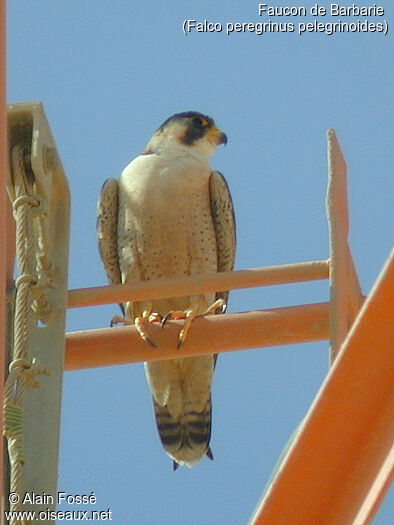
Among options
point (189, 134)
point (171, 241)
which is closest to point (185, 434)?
point (171, 241)

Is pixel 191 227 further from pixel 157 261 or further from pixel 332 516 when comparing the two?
pixel 332 516

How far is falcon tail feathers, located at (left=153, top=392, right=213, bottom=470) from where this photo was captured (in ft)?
17.5

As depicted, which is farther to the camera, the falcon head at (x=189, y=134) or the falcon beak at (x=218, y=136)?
the falcon beak at (x=218, y=136)

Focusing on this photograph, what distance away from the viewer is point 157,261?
5.89 metres

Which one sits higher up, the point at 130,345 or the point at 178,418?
the point at 130,345

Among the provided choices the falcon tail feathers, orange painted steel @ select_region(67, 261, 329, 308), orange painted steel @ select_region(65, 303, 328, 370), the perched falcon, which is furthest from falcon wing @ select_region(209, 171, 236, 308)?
orange painted steel @ select_region(65, 303, 328, 370)

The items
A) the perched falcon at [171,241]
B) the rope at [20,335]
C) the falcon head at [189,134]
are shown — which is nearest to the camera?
the rope at [20,335]

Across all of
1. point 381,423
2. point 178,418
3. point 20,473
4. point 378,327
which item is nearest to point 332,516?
point 381,423

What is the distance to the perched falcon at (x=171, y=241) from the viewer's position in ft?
18.9

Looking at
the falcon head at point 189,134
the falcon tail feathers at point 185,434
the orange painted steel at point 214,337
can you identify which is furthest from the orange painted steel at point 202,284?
the falcon head at point 189,134

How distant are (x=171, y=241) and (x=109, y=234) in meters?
0.39

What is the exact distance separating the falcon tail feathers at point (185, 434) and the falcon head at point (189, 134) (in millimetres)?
1571

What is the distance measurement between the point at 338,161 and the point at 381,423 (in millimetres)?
1524

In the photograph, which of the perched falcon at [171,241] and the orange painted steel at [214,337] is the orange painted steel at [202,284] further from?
the perched falcon at [171,241]
